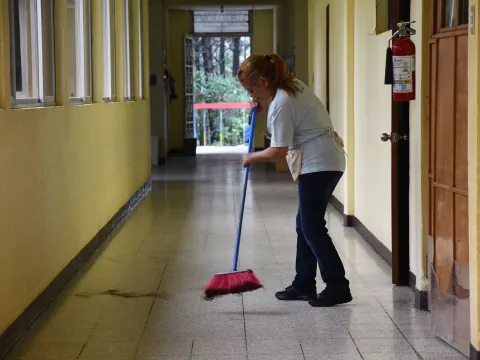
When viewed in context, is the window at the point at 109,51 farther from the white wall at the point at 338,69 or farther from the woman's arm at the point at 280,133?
the woman's arm at the point at 280,133

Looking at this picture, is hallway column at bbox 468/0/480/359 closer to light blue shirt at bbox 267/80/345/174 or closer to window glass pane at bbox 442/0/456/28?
window glass pane at bbox 442/0/456/28

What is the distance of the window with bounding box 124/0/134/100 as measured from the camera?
9453mm

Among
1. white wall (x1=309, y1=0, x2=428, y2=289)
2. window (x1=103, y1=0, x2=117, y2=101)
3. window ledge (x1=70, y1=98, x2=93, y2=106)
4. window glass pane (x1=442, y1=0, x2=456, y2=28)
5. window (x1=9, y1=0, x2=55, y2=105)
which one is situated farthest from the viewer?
window (x1=103, y1=0, x2=117, y2=101)

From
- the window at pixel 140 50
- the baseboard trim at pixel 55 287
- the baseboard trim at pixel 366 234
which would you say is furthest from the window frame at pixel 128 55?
the baseboard trim at pixel 366 234

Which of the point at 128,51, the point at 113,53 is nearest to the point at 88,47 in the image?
the point at 113,53

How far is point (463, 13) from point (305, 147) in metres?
1.13

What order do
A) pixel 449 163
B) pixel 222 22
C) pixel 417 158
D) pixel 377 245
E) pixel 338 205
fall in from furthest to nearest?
pixel 222 22, pixel 338 205, pixel 377 245, pixel 417 158, pixel 449 163

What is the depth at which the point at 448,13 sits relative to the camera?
3.96 metres

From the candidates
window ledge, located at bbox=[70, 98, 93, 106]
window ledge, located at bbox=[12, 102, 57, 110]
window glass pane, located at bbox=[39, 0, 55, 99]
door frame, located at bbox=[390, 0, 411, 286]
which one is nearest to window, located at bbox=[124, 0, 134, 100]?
window ledge, located at bbox=[70, 98, 93, 106]

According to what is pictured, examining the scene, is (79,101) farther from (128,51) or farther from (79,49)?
(128,51)

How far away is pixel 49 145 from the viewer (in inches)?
191

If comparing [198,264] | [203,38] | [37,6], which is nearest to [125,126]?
[198,264]

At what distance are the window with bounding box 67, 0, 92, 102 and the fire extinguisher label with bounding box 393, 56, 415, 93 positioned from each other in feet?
8.45

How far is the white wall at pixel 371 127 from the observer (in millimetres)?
5910
